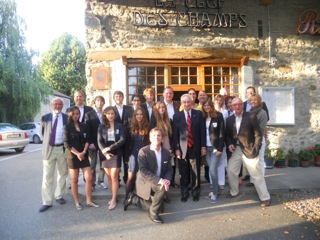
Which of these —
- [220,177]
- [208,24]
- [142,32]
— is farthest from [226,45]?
[220,177]

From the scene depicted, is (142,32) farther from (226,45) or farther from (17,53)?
(17,53)

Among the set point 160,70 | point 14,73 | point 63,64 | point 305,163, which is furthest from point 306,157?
point 63,64

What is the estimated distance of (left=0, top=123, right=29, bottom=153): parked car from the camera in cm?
1072

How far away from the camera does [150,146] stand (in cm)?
396

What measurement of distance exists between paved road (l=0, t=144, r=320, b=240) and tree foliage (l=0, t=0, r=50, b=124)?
521 inches

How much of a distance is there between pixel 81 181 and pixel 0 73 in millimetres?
13051

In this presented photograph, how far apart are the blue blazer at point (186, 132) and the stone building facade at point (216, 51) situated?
2336mm

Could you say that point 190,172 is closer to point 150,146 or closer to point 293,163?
point 150,146

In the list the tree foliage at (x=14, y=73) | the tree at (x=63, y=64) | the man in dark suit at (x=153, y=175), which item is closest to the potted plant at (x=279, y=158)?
the man in dark suit at (x=153, y=175)

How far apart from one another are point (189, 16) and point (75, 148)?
448 centimetres

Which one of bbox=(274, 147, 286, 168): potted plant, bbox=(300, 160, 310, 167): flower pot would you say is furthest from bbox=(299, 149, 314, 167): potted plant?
bbox=(274, 147, 286, 168): potted plant

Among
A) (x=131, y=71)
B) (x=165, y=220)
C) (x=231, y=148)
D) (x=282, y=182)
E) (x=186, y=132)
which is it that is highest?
(x=131, y=71)

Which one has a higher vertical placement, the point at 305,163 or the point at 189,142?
the point at 189,142

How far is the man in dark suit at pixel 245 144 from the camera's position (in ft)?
14.0
